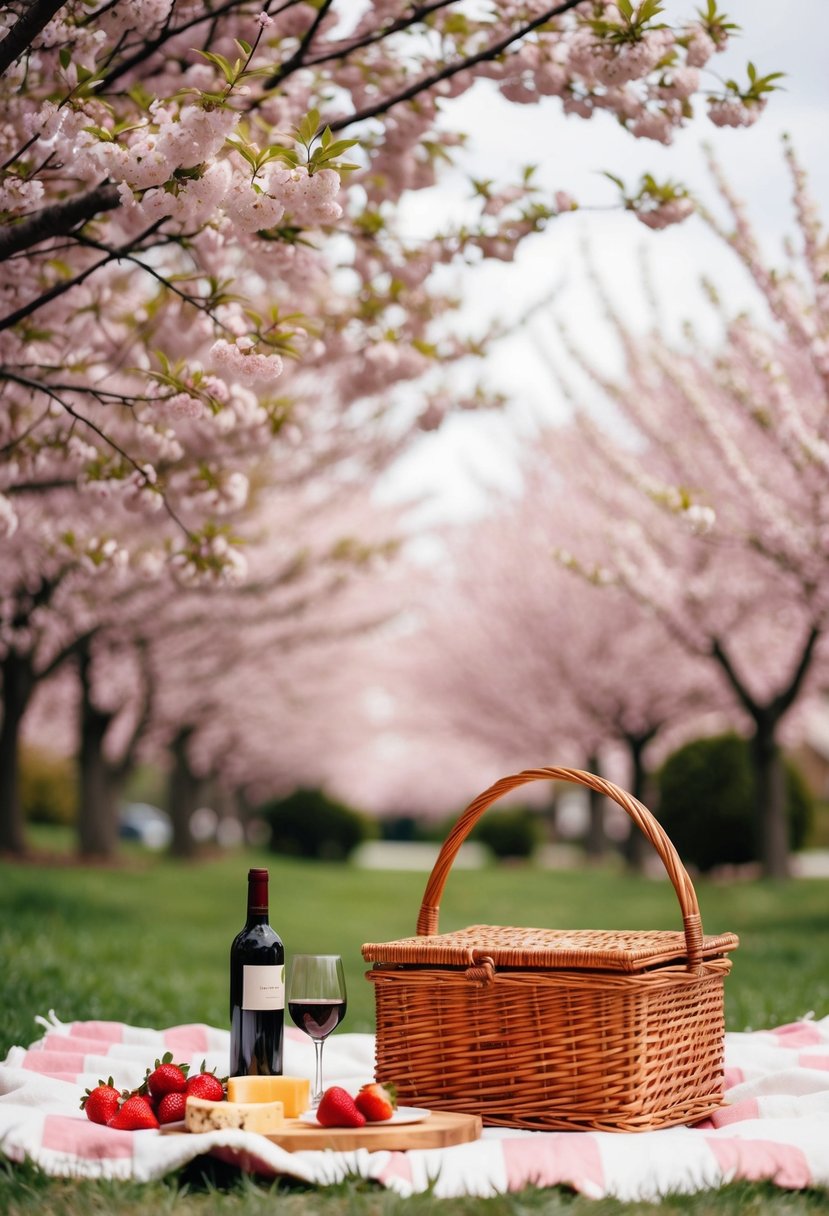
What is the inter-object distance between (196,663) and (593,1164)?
13353 mm

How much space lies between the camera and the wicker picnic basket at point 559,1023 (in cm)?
298

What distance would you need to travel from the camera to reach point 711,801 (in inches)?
634

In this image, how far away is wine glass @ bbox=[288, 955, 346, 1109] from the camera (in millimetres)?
2990

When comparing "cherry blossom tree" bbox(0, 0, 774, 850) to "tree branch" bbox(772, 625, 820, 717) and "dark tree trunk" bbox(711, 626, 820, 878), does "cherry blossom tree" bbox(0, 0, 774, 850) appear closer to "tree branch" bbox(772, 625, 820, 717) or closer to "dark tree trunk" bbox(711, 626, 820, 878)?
"tree branch" bbox(772, 625, 820, 717)

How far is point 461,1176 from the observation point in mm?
2617

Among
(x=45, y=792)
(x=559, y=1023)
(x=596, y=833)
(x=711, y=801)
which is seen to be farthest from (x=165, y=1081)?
(x=45, y=792)

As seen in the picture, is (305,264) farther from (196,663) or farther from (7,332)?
(196,663)

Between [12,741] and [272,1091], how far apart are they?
10.7 meters

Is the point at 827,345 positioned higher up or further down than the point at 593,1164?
higher up

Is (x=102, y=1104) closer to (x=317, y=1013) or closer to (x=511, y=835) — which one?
(x=317, y=1013)

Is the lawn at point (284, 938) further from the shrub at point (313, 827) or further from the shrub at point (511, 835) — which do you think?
the shrub at point (511, 835)

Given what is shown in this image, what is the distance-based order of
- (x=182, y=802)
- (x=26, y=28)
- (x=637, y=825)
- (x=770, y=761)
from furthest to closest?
1. (x=182, y=802)
2. (x=770, y=761)
3. (x=26, y=28)
4. (x=637, y=825)

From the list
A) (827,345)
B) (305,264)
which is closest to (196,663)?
(827,345)

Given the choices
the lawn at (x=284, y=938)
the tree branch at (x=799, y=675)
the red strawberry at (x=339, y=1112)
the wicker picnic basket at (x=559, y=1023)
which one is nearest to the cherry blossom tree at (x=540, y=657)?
the lawn at (x=284, y=938)
